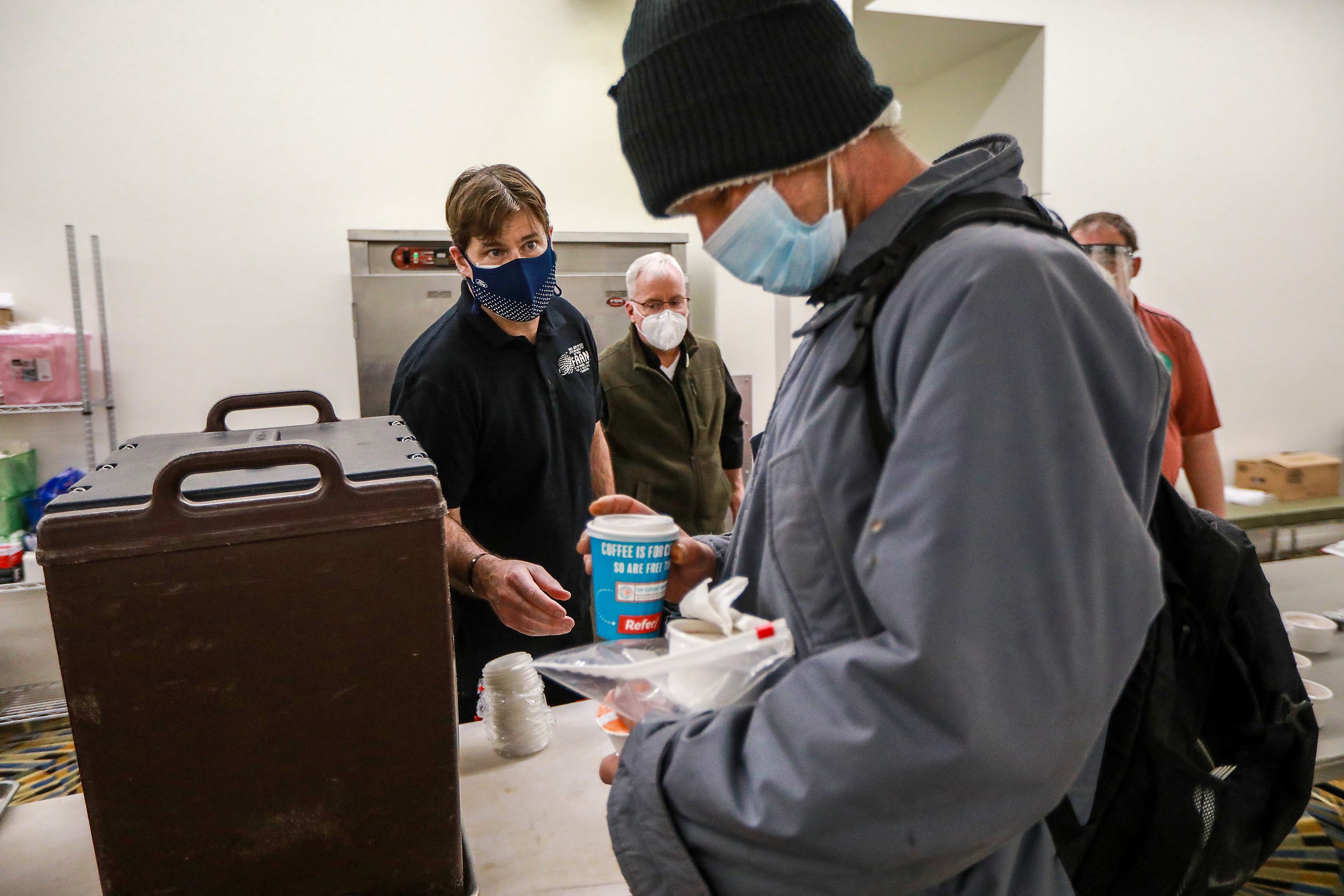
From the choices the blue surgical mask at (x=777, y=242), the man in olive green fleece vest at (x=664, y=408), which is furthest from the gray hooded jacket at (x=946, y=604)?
the man in olive green fleece vest at (x=664, y=408)

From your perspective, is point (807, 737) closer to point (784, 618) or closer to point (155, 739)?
point (784, 618)

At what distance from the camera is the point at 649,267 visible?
282cm

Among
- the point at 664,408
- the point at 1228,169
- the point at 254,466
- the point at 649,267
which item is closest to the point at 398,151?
the point at 649,267

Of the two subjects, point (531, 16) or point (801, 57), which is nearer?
point (801, 57)

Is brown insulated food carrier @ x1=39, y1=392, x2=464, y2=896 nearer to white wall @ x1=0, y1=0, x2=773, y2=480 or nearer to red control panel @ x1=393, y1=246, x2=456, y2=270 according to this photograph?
red control panel @ x1=393, y1=246, x2=456, y2=270

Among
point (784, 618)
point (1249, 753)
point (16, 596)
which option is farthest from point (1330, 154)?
point (16, 596)

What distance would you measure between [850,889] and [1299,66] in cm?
535

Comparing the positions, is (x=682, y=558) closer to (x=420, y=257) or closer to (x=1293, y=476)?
(x=420, y=257)

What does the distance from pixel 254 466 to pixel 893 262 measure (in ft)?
1.95

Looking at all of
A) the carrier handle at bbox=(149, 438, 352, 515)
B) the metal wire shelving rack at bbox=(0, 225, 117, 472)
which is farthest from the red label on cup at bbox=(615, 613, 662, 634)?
the metal wire shelving rack at bbox=(0, 225, 117, 472)

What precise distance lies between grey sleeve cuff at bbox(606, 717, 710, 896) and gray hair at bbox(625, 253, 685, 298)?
232 centimetres

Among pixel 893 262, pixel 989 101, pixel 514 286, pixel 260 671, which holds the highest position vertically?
pixel 989 101

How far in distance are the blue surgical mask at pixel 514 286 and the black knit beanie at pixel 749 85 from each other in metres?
1.13

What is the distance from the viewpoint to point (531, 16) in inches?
138
